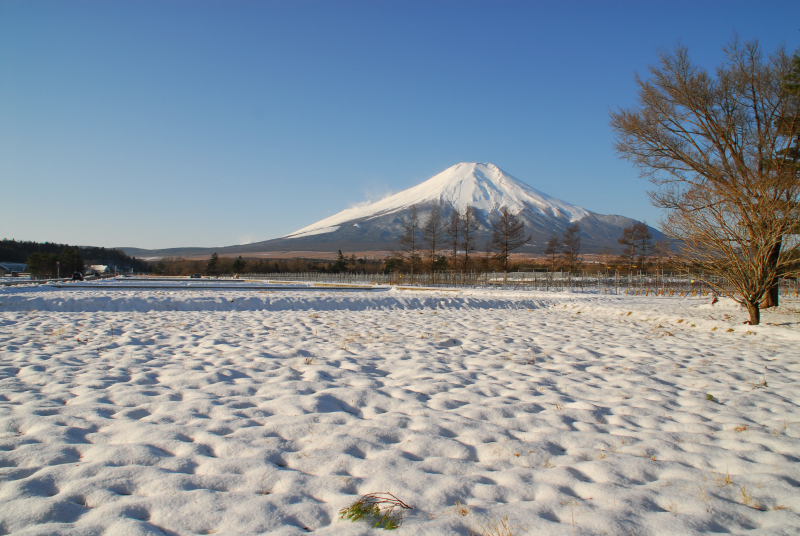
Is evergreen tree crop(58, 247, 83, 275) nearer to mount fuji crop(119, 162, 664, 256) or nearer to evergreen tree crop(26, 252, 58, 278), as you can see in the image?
evergreen tree crop(26, 252, 58, 278)

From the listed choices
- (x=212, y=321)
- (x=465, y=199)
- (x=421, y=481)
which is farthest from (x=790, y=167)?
(x=465, y=199)

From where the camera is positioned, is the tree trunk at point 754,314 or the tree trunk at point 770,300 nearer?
the tree trunk at point 754,314

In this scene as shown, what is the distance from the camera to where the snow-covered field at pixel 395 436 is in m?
2.07

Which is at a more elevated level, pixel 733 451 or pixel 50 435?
pixel 50 435

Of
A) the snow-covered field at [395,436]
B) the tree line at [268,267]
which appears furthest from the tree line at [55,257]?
the snow-covered field at [395,436]

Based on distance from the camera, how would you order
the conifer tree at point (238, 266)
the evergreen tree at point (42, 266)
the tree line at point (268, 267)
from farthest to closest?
the conifer tree at point (238, 266), the tree line at point (268, 267), the evergreen tree at point (42, 266)

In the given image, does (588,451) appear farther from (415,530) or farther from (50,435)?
(50,435)

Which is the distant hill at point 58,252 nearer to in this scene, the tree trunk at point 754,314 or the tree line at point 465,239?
the tree line at point 465,239

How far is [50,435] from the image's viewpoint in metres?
2.84

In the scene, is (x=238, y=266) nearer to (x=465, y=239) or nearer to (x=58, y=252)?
(x=465, y=239)

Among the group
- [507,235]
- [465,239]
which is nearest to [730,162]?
[507,235]

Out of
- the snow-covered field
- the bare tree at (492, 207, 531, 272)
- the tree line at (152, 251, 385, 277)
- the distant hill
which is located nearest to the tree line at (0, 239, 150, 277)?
the distant hill

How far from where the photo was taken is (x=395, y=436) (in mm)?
3066

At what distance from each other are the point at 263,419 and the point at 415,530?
1.83 metres
